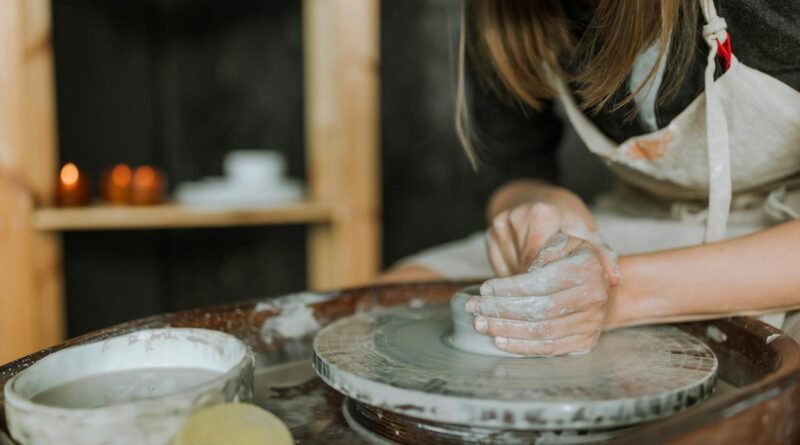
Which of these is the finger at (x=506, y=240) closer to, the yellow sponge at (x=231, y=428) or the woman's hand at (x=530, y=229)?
the woman's hand at (x=530, y=229)

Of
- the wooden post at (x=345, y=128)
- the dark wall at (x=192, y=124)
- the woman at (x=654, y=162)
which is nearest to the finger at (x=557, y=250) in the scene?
the woman at (x=654, y=162)

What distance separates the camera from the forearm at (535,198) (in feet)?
4.04

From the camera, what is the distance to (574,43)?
4.09ft

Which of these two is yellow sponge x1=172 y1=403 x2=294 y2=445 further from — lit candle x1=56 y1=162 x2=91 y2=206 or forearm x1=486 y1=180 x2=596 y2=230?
lit candle x1=56 y1=162 x2=91 y2=206

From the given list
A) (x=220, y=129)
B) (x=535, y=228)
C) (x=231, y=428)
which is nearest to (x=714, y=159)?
(x=535, y=228)

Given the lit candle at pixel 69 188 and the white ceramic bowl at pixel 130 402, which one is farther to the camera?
the lit candle at pixel 69 188

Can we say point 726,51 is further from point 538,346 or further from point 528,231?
point 538,346

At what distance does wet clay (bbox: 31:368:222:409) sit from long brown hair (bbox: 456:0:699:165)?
2.30 ft

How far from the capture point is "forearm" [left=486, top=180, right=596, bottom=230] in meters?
1.23

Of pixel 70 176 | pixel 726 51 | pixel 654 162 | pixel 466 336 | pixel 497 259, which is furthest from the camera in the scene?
pixel 70 176

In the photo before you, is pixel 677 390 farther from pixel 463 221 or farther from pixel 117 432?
pixel 463 221

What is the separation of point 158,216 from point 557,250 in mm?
1482

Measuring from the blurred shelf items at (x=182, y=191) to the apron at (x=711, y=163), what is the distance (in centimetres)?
69

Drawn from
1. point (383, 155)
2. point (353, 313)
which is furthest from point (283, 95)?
point (353, 313)
